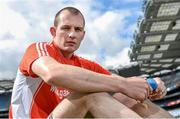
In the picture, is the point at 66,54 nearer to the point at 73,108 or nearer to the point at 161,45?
the point at 73,108

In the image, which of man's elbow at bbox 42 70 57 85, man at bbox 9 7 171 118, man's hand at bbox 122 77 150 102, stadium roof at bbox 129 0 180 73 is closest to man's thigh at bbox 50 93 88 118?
man at bbox 9 7 171 118

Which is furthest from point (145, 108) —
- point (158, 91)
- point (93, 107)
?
point (93, 107)

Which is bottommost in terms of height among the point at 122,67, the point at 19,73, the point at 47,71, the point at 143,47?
the point at 122,67

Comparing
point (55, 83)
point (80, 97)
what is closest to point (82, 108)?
point (80, 97)

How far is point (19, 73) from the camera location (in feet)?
6.40

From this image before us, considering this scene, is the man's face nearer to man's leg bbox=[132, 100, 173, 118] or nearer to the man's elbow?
the man's elbow

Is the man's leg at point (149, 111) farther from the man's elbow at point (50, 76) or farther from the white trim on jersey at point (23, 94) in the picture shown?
the white trim on jersey at point (23, 94)

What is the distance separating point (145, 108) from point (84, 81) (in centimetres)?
35

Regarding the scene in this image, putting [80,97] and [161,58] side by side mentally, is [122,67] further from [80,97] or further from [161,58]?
[80,97]

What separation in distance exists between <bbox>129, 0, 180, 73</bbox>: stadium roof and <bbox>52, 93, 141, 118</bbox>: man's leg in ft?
66.5

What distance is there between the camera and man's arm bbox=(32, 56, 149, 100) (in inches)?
61.5

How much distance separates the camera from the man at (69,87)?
1.54 metres

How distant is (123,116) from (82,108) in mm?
183

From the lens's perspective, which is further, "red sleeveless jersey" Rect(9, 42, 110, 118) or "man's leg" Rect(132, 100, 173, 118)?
"red sleeveless jersey" Rect(9, 42, 110, 118)
